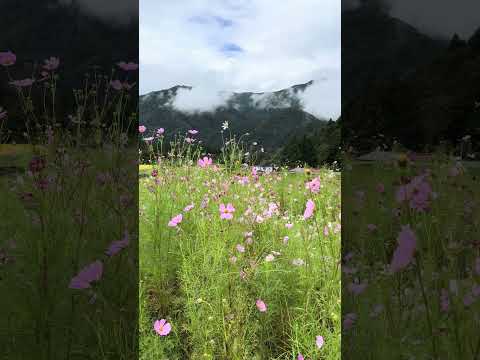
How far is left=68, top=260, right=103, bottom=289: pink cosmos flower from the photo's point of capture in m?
0.95

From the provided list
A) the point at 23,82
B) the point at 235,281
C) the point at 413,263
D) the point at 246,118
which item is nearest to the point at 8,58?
the point at 23,82

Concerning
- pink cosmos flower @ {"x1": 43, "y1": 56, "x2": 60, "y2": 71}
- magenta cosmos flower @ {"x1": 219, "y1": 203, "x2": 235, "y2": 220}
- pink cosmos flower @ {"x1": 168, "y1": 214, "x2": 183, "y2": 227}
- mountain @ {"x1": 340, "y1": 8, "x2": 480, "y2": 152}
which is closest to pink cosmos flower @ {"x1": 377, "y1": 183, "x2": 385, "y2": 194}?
mountain @ {"x1": 340, "y1": 8, "x2": 480, "y2": 152}

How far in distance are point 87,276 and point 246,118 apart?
6.43 feet

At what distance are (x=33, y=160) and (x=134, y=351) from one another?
584 mm

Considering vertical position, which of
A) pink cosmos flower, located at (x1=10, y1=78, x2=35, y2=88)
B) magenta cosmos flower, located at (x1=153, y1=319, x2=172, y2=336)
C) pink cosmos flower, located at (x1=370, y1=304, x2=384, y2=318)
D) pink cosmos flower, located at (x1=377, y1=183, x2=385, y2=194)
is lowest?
magenta cosmos flower, located at (x1=153, y1=319, x2=172, y2=336)

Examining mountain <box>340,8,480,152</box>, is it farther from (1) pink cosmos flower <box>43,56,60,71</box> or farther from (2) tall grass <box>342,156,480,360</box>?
(1) pink cosmos flower <box>43,56,60,71</box>

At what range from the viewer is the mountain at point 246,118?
263 cm

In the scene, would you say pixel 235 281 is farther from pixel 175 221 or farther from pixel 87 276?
pixel 87 276

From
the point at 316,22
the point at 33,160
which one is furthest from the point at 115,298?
the point at 316,22

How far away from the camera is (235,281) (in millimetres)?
1513

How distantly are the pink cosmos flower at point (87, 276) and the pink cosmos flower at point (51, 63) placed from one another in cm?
56

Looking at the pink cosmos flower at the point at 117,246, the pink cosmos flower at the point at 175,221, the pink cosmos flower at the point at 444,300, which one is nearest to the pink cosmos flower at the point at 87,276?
the pink cosmos flower at the point at 117,246

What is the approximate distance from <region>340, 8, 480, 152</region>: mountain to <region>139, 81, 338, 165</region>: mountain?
47.9 inches

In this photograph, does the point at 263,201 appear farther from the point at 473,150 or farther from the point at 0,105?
the point at 0,105
